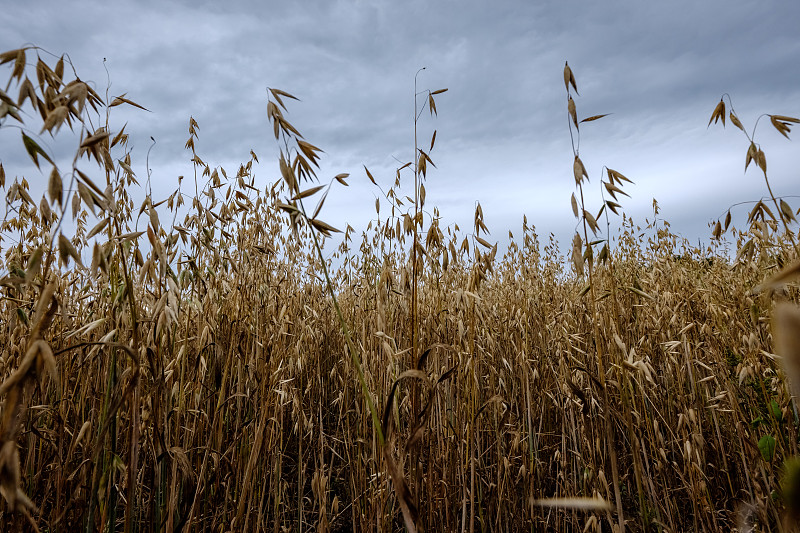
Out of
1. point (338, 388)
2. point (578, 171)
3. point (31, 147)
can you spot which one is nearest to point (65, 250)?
point (31, 147)

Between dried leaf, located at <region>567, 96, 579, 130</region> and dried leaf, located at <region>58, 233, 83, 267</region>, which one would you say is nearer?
dried leaf, located at <region>58, 233, 83, 267</region>

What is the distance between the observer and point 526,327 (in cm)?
261

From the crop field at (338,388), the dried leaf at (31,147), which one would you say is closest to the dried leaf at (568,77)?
the crop field at (338,388)

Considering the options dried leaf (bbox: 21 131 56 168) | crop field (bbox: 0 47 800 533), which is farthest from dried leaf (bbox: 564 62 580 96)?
dried leaf (bbox: 21 131 56 168)

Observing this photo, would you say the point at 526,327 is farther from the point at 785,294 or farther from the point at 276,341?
the point at 276,341

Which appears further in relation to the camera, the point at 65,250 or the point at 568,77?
the point at 568,77

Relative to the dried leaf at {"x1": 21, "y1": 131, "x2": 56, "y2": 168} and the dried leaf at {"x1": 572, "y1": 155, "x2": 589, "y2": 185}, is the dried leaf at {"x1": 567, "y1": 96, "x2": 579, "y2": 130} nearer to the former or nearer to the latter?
the dried leaf at {"x1": 572, "y1": 155, "x2": 589, "y2": 185}

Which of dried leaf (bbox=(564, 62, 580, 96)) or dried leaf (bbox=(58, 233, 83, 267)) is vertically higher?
dried leaf (bbox=(564, 62, 580, 96))

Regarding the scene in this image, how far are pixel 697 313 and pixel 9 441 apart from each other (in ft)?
11.3

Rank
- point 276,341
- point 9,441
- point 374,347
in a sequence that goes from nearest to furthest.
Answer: point 9,441
point 276,341
point 374,347

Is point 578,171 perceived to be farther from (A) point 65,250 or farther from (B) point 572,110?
(A) point 65,250

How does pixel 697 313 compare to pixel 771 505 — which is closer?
pixel 771 505

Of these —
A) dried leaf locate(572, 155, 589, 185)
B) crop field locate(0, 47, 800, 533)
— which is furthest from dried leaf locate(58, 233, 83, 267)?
dried leaf locate(572, 155, 589, 185)

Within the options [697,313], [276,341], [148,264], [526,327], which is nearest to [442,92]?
[148,264]
